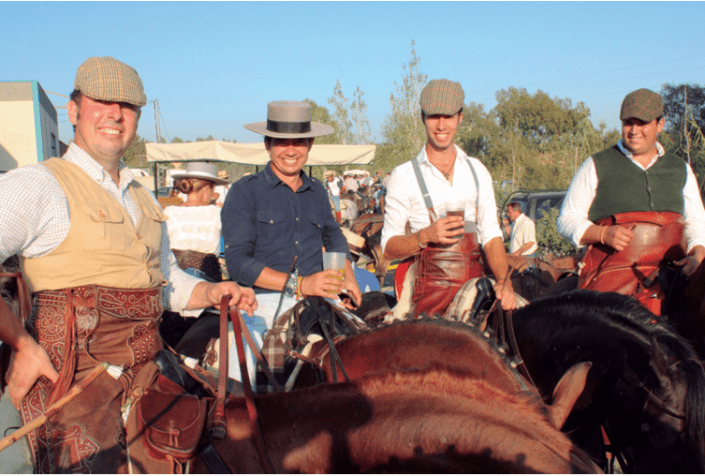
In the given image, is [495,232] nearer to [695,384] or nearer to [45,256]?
[695,384]

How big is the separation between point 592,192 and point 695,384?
1996 mm

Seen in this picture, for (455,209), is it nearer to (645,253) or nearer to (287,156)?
(287,156)

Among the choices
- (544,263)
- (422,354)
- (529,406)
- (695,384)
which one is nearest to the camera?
(529,406)

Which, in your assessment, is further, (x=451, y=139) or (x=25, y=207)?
(x=451, y=139)

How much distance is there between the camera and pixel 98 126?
6.23 feet

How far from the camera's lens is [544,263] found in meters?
6.04

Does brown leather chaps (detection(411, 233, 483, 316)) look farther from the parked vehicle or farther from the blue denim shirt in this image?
the parked vehicle

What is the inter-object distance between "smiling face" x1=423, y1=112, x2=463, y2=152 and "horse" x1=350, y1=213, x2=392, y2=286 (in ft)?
13.0

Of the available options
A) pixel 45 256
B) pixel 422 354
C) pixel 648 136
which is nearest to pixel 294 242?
pixel 422 354

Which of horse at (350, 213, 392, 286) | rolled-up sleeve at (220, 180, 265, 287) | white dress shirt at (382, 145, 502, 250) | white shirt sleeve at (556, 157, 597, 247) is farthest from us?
horse at (350, 213, 392, 286)

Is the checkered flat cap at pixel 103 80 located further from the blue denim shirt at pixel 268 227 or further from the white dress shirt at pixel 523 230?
the white dress shirt at pixel 523 230

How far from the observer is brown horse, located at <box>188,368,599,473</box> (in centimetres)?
131

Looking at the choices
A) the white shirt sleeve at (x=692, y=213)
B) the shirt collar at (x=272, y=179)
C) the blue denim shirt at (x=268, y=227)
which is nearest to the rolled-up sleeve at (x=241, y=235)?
the blue denim shirt at (x=268, y=227)

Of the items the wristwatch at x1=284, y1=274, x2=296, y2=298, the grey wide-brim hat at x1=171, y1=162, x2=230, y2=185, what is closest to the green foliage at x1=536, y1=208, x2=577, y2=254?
the grey wide-brim hat at x1=171, y1=162, x2=230, y2=185
